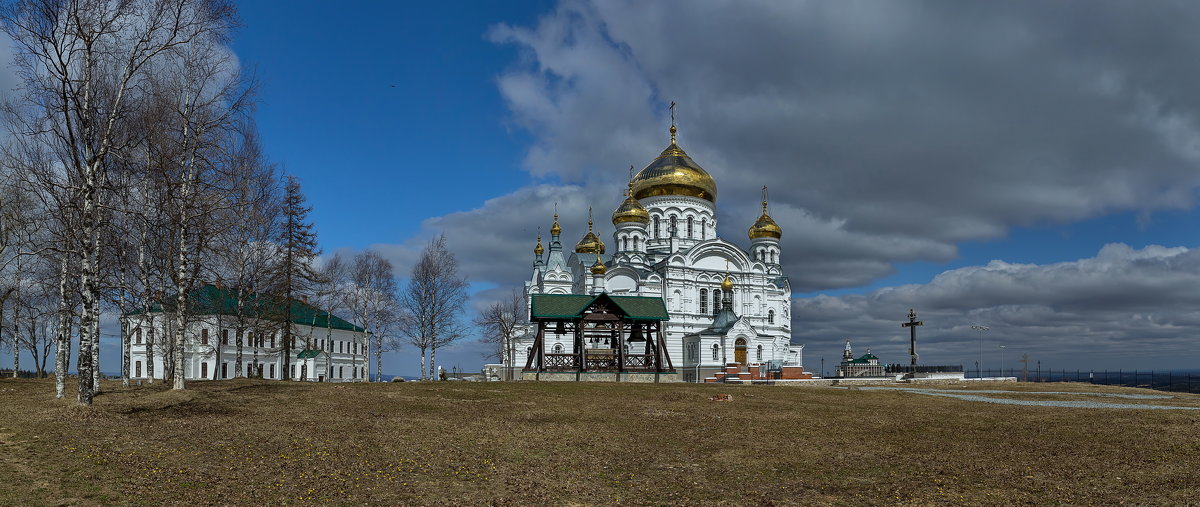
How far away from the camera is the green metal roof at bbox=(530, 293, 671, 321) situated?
1521 inches

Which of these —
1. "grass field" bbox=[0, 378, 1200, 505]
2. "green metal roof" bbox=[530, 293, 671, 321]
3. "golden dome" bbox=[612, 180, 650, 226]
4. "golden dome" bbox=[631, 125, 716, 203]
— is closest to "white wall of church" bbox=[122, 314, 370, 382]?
"green metal roof" bbox=[530, 293, 671, 321]

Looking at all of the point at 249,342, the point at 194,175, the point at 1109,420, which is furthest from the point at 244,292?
the point at 249,342

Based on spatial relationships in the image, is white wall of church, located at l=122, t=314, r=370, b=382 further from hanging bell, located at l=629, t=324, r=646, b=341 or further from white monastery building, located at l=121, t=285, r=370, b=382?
hanging bell, located at l=629, t=324, r=646, b=341

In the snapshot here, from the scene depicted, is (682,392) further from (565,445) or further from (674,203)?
(674,203)

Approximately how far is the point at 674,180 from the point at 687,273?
9.53 meters

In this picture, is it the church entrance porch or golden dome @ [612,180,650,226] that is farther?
golden dome @ [612,180,650,226]

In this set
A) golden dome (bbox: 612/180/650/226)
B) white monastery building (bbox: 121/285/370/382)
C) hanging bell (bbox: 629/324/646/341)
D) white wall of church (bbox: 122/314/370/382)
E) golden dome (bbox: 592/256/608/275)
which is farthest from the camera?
golden dome (bbox: 612/180/650/226)

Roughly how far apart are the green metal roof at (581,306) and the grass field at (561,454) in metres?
18.5

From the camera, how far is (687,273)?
5897cm

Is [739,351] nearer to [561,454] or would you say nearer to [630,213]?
[630,213]

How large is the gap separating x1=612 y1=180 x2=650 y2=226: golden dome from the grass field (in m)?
42.6

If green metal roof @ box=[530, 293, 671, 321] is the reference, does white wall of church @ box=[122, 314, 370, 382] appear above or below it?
below

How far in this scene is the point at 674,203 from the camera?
211 feet

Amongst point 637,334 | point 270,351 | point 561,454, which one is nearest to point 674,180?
point 637,334
